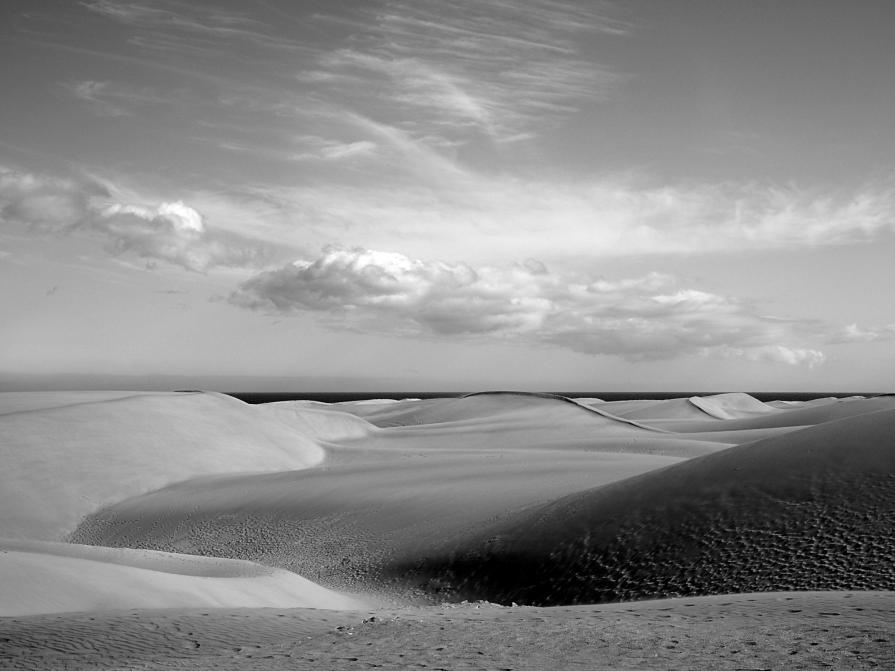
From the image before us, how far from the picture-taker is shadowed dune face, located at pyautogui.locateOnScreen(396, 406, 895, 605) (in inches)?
355

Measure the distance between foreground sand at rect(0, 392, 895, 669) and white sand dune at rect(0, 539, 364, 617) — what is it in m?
0.04

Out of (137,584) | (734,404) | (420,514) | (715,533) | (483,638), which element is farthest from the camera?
(734,404)

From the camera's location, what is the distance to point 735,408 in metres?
73.7

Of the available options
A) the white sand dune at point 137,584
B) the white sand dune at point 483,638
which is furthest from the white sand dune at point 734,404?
the white sand dune at point 483,638

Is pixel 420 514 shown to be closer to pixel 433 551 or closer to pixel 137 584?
pixel 433 551

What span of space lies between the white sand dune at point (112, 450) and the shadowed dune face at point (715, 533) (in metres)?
11.7

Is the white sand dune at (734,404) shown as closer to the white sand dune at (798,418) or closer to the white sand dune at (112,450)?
the white sand dune at (798,418)

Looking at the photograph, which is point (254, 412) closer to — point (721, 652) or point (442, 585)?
point (442, 585)

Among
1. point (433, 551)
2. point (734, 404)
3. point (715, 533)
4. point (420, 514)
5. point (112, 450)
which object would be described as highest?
point (734, 404)

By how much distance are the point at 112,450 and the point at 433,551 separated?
46.3 feet

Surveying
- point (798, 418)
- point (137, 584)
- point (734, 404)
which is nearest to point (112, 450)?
point (137, 584)

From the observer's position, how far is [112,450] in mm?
23203

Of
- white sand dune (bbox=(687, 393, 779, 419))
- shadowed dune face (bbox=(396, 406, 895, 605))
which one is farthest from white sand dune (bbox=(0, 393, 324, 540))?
white sand dune (bbox=(687, 393, 779, 419))

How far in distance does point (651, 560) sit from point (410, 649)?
582 centimetres
